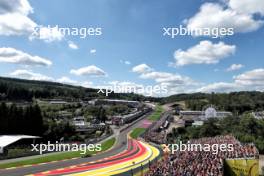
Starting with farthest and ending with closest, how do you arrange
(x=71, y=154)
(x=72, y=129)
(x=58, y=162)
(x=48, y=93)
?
(x=48, y=93)
(x=72, y=129)
(x=71, y=154)
(x=58, y=162)

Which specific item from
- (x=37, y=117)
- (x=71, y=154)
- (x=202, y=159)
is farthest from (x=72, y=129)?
(x=202, y=159)

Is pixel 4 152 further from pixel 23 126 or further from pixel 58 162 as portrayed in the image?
pixel 23 126

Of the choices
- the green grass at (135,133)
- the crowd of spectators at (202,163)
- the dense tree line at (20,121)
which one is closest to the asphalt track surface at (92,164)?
the crowd of spectators at (202,163)

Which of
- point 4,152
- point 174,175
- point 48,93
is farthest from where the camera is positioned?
point 48,93

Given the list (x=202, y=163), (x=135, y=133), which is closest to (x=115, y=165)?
(x=202, y=163)

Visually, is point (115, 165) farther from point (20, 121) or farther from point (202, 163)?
point (20, 121)

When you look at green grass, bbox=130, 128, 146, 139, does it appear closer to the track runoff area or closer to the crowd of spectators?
the track runoff area
